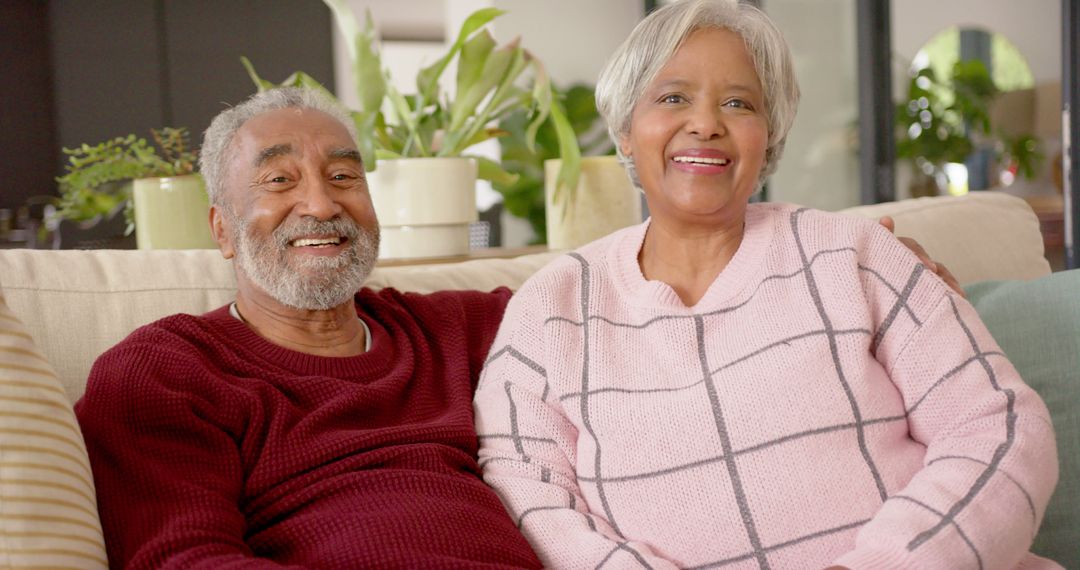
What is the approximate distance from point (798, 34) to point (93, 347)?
14.4 feet

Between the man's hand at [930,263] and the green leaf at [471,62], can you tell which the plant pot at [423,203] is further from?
the man's hand at [930,263]

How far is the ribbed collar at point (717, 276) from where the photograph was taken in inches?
56.8

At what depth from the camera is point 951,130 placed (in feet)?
18.2

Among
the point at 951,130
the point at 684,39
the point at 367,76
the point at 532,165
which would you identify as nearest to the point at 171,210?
the point at 367,76

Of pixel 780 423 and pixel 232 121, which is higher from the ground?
pixel 232 121

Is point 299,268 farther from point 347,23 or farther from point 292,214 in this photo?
point 347,23

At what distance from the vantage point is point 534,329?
149 centimetres

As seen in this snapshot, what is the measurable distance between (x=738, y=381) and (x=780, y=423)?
0.08 metres

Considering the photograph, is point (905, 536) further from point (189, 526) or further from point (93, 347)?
point (93, 347)

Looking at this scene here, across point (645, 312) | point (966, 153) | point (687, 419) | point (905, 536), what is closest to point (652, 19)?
point (645, 312)

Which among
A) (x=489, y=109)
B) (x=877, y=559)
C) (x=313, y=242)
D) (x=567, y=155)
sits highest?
(x=489, y=109)

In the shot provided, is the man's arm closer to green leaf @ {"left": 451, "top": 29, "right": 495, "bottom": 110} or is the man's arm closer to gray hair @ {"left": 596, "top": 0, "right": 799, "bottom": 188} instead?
gray hair @ {"left": 596, "top": 0, "right": 799, "bottom": 188}

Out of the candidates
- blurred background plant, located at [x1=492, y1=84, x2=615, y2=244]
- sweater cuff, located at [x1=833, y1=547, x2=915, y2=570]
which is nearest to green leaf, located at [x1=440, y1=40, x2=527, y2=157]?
sweater cuff, located at [x1=833, y1=547, x2=915, y2=570]

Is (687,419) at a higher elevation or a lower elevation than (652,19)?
lower
